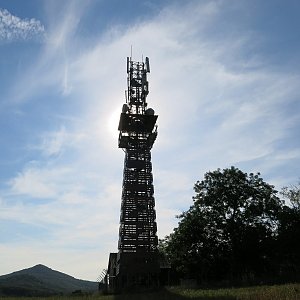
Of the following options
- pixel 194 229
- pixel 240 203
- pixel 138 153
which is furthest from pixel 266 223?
pixel 138 153

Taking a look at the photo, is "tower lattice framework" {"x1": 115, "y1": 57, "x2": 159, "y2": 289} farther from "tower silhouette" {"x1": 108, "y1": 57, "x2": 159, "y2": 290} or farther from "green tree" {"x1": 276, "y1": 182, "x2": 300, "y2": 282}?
"green tree" {"x1": 276, "y1": 182, "x2": 300, "y2": 282}

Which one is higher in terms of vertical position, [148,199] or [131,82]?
[131,82]

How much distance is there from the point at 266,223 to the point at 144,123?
2098cm

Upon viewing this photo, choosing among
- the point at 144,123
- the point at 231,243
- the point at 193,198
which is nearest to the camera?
the point at 231,243

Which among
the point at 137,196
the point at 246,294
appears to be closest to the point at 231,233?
the point at 137,196

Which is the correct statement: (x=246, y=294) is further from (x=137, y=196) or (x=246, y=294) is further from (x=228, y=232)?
(x=137, y=196)

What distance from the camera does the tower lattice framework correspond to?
170 feet

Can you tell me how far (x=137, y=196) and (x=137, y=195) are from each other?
15cm

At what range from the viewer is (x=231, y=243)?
154 ft

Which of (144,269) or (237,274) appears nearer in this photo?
(237,274)

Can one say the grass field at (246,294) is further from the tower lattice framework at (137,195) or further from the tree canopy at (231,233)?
the tower lattice framework at (137,195)

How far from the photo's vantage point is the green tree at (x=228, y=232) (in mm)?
46672

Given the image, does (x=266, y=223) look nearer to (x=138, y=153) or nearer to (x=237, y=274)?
(x=237, y=274)

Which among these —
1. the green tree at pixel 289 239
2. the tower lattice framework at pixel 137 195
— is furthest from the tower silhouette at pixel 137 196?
the green tree at pixel 289 239
